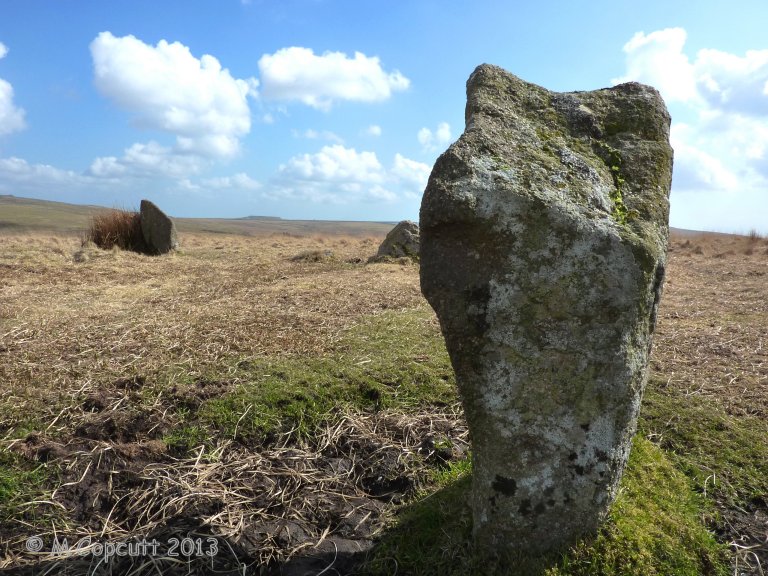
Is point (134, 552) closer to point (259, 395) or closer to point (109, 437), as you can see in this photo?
point (109, 437)

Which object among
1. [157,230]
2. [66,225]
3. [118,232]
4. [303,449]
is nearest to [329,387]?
[303,449]

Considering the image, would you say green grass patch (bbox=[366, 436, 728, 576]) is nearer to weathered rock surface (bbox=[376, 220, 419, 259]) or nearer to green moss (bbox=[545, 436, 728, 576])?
green moss (bbox=[545, 436, 728, 576])

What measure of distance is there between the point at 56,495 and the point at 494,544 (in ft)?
9.51

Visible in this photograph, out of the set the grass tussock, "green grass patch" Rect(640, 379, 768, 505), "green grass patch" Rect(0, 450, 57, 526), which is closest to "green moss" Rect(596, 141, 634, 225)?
"green grass patch" Rect(640, 379, 768, 505)

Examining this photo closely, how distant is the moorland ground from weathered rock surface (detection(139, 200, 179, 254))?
10269 millimetres

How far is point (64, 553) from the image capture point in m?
3.39

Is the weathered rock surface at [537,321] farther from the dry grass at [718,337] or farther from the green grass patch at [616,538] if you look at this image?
the dry grass at [718,337]

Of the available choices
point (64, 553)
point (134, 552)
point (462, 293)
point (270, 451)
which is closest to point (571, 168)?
point (462, 293)

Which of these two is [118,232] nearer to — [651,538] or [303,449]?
[303,449]

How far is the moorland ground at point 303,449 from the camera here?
3.34 m

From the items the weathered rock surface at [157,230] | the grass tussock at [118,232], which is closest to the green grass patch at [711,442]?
the weathered rock surface at [157,230]

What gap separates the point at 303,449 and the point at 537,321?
238 centimetres

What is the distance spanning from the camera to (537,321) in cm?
284

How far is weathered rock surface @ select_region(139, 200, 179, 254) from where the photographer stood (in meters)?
17.9
